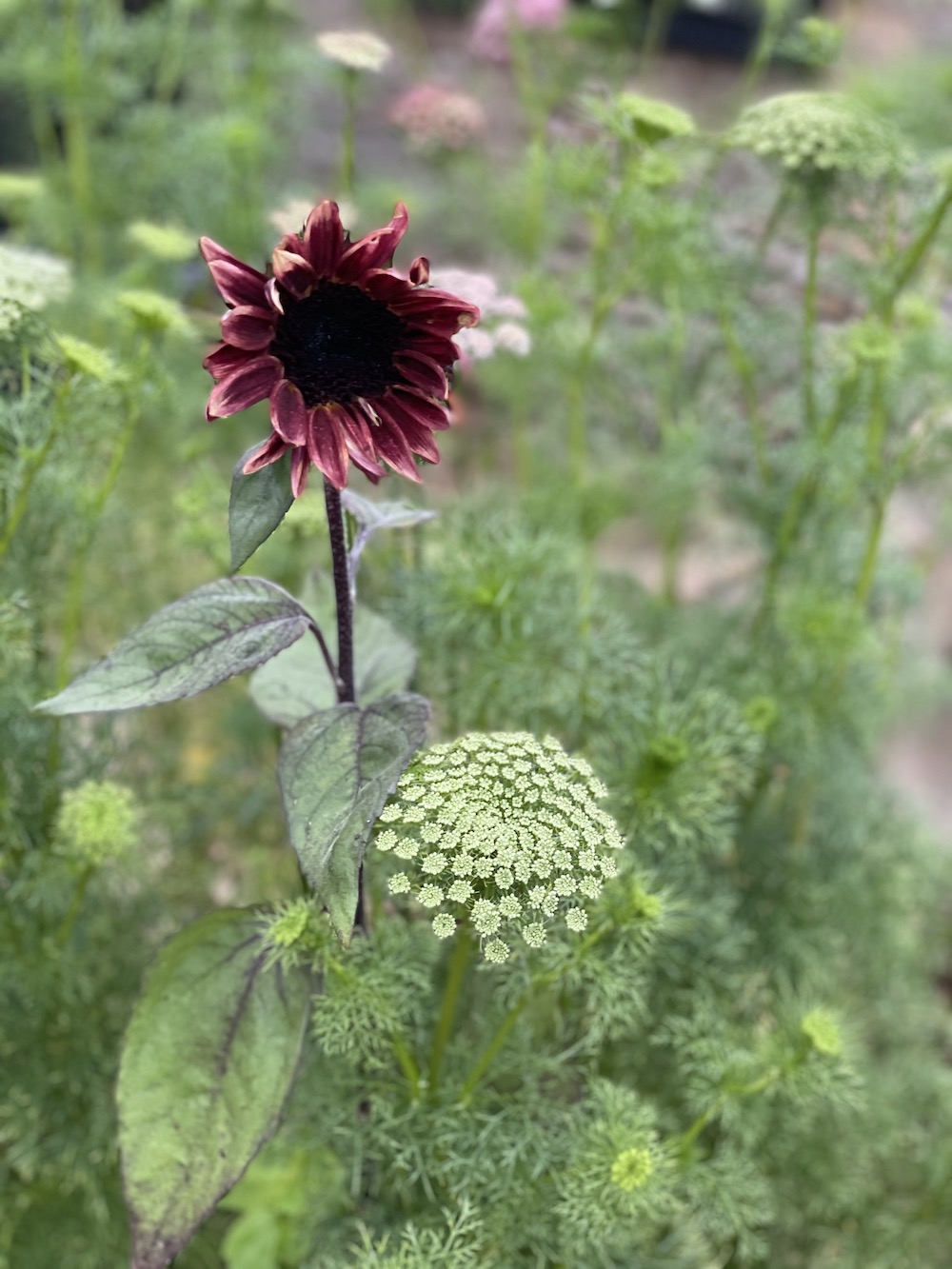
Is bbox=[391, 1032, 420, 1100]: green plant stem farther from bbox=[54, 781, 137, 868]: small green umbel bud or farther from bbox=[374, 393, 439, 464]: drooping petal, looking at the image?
bbox=[374, 393, 439, 464]: drooping petal

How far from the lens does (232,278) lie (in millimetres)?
523

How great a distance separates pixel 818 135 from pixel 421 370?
474 millimetres

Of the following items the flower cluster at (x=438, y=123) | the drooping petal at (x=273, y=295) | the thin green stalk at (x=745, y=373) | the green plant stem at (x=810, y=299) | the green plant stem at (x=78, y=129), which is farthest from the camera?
the flower cluster at (x=438, y=123)

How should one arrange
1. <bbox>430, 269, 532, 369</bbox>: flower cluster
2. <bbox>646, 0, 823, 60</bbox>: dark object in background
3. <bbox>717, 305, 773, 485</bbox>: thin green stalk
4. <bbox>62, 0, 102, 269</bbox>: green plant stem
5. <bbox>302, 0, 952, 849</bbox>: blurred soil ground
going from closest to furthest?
1. <bbox>430, 269, 532, 369</bbox>: flower cluster
2. <bbox>717, 305, 773, 485</bbox>: thin green stalk
3. <bbox>62, 0, 102, 269</bbox>: green plant stem
4. <bbox>302, 0, 952, 849</bbox>: blurred soil ground
5. <bbox>646, 0, 823, 60</bbox>: dark object in background

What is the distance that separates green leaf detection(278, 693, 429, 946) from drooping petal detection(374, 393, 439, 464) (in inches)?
5.6

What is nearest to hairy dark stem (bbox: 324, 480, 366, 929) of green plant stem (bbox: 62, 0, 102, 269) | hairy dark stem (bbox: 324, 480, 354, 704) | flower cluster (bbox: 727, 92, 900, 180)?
hairy dark stem (bbox: 324, 480, 354, 704)

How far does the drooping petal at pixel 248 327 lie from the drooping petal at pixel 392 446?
69 millimetres

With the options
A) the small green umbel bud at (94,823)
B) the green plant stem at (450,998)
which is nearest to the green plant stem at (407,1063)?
the green plant stem at (450,998)

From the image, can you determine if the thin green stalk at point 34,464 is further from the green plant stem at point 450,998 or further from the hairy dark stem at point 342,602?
the green plant stem at point 450,998

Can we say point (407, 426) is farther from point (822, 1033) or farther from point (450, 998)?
point (822, 1033)

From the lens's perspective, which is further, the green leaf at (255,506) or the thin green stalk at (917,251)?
the thin green stalk at (917,251)

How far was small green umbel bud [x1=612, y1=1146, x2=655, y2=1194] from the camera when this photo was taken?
0.63 meters

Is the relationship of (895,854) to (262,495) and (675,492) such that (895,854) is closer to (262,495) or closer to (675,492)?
(675,492)

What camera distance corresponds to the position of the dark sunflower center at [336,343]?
0.55 meters
